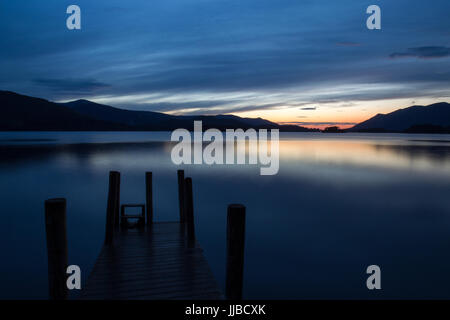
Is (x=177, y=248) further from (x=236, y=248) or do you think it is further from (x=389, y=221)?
(x=389, y=221)

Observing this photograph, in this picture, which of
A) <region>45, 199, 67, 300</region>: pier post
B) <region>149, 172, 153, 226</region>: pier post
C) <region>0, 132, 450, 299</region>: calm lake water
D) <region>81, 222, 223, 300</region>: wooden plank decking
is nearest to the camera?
<region>45, 199, 67, 300</region>: pier post

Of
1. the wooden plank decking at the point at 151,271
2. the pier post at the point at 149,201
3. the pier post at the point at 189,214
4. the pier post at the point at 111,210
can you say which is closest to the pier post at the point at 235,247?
the wooden plank decking at the point at 151,271

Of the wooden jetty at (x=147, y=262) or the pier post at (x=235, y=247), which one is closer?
the wooden jetty at (x=147, y=262)

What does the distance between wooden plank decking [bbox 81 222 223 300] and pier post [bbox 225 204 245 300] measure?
57 cm

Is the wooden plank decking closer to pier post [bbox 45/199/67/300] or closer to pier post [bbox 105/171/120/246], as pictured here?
pier post [bbox 105/171/120/246]

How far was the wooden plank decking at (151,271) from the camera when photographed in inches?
214

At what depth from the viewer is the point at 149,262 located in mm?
6812

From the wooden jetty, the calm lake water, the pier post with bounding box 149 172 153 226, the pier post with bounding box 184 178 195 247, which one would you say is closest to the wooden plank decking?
the wooden jetty

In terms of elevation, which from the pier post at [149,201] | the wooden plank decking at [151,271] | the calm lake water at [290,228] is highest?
the pier post at [149,201]

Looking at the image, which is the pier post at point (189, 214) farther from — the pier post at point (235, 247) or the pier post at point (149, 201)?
the pier post at point (235, 247)

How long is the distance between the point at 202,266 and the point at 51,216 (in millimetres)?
3386

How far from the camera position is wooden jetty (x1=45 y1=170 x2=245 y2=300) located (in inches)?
183

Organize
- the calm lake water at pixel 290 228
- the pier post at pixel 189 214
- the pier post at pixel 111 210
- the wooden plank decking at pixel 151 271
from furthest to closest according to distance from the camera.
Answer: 1. the calm lake water at pixel 290 228
2. the pier post at pixel 189 214
3. the pier post at pixel 111 210
4. the wooden plank decking at pixel 151 271
